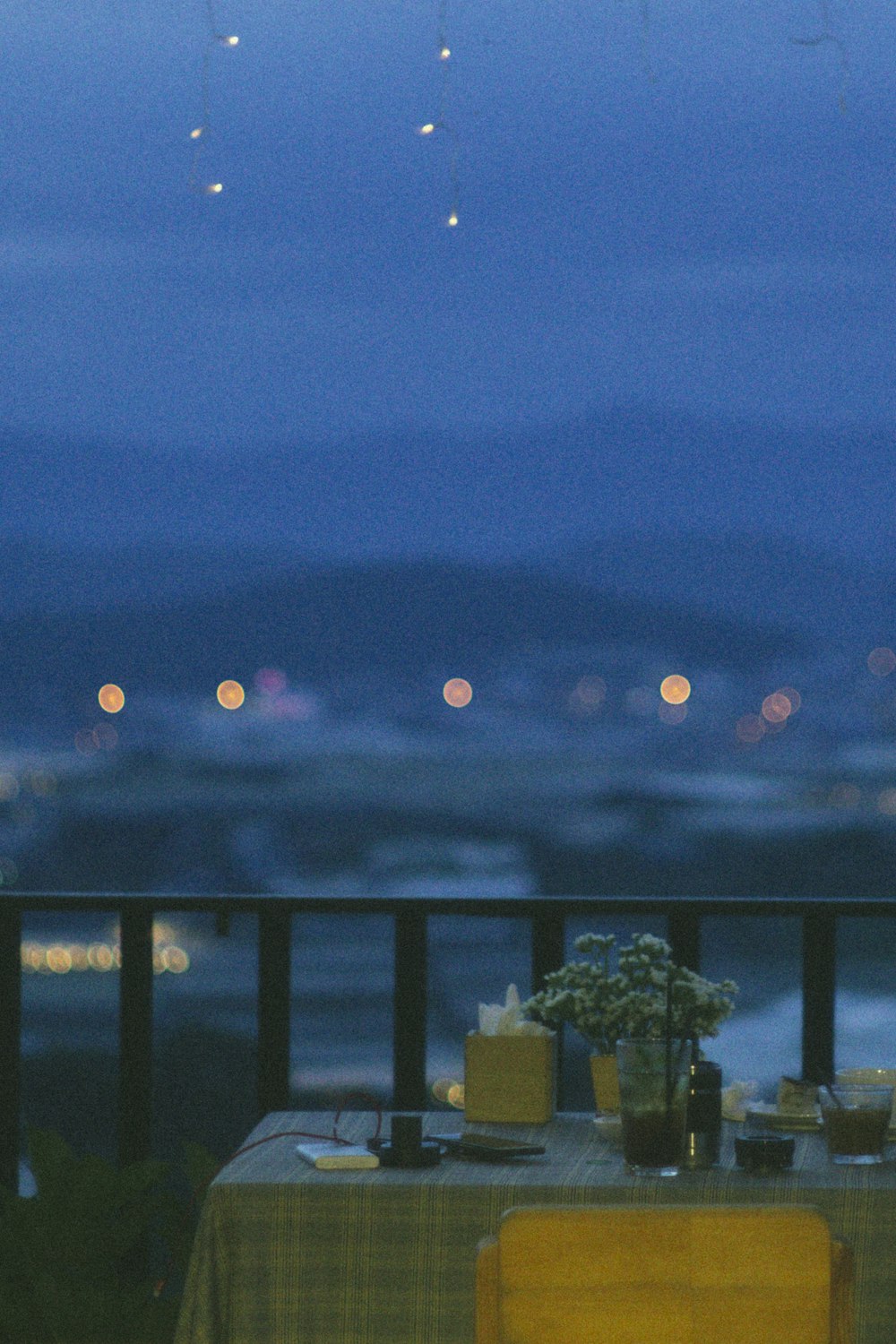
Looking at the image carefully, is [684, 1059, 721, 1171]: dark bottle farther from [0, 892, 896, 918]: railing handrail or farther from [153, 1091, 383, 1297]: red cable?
[0, 892, 896, 918]: railing handrail

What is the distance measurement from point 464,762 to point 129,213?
6.06 metres

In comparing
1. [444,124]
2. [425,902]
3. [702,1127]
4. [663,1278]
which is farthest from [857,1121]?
[444,124]

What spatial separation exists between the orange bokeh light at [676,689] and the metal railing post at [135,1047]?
30.8 ft

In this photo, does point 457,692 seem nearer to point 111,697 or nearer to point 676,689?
point 676,689

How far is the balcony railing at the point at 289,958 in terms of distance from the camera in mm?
3096

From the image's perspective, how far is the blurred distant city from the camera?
1248cm

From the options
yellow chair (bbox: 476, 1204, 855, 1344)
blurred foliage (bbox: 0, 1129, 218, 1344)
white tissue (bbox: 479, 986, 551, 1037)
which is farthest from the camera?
blurred foliage (bbox: 0, 1129, 218, 1344)

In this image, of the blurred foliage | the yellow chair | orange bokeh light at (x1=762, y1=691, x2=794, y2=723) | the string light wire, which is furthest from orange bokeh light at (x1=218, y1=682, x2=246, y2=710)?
the yellow chair

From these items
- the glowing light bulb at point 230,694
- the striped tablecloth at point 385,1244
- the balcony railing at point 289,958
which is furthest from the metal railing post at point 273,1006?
the glowing light bulb at point 230,694

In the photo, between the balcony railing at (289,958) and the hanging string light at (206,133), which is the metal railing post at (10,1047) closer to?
the balcony railing at (289,958)

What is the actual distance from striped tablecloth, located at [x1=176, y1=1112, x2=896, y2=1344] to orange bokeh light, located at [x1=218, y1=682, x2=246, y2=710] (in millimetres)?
11085

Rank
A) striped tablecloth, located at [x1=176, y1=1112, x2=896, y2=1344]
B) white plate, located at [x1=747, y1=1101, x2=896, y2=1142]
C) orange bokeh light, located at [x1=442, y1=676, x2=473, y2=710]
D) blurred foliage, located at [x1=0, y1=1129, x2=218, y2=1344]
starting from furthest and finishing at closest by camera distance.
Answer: orange bokeh light, located at [x1=442, y1=676, x2=473, y2=710], blurred foliage, located at [x1=0, y1=1129, x2=218, y2=1344], white plate, located at [x1=747, y1=1101, x2=896, y2=1142], striped tablecloth, located at [x1=176, y1=1112, x2=896, y2=1344]

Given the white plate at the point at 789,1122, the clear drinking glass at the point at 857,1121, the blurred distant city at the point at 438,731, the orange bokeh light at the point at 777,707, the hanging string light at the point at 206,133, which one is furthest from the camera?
the blurred distant city at the point at 438,731

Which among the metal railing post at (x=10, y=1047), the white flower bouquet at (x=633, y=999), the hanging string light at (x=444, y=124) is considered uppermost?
the hanging string light at (x=444, y=124)
